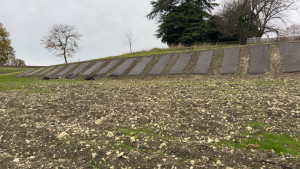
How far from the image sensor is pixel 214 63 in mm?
16844

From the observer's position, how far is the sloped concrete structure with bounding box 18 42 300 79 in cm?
1442

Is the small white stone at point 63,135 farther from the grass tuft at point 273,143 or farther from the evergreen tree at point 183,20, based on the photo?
the evergreen tree at point 183,20

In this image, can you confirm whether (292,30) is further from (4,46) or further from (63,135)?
(4,46)

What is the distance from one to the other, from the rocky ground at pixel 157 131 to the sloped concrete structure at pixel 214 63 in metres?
5.17

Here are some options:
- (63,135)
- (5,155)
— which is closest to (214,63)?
(63,135)

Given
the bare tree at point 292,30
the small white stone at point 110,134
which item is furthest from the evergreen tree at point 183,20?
the small white stone at point 110,134

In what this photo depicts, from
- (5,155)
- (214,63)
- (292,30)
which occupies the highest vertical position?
(292,30)

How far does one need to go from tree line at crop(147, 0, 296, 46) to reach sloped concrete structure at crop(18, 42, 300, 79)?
55.2 feet

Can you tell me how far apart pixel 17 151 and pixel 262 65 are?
1548 cm

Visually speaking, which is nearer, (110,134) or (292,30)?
(110,134)

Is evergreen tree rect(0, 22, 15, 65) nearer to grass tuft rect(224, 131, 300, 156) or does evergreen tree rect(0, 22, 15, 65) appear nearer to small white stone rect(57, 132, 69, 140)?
small white stone rect(57, 132, 69, 140)

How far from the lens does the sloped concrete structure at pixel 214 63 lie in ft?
47.3

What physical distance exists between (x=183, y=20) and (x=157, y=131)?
3368 cm

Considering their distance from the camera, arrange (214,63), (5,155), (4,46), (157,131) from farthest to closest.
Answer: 1. (4,46)
2. (214,63)
3. (157,131)
4. (5,155)
